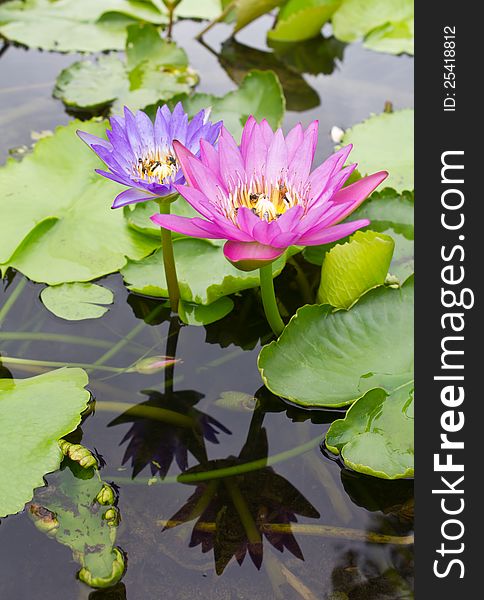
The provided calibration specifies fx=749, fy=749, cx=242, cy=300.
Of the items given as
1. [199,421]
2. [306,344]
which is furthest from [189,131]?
[199,421]

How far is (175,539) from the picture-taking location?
1593mm

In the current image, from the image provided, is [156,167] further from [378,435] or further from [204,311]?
[378,435]

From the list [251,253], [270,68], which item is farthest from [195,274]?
[270,68]

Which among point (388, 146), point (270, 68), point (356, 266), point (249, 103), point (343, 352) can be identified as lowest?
point (343, 352)

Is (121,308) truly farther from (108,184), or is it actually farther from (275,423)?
(275,423)

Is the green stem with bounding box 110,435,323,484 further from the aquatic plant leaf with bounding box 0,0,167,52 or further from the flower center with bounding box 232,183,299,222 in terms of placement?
the aquatic plant leaf with bounding box 0,0,167,52

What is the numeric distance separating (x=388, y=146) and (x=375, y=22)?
1.45 meters

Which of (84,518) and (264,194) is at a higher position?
(264,194)

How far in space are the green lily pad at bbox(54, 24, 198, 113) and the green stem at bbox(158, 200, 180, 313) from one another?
3.91 ft

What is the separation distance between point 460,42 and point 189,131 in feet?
2.54

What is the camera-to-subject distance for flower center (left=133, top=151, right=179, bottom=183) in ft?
6.15

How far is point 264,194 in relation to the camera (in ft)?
5.88

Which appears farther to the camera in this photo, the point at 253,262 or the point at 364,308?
the point at 364,308

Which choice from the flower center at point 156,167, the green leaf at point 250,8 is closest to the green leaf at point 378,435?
the flower center at point 156,167
